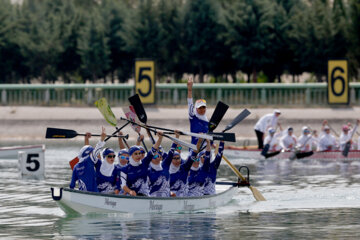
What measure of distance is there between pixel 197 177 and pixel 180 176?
663 millimetres

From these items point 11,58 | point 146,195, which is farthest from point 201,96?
point 146,195

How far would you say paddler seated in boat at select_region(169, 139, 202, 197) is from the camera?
90.4ft

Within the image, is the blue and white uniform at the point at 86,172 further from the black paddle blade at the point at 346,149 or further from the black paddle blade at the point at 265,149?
the black paddle blade at the point at 346,149

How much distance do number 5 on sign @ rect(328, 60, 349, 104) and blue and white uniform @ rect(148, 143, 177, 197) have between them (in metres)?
35.7

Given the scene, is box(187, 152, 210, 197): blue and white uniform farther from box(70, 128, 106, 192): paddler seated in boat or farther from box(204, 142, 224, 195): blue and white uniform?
box(70, 128, 106, 192): paddler seated in boat

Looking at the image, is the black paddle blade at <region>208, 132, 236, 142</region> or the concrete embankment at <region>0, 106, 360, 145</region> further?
the concrete embankment at <region>0, 106, 360, 145</region>

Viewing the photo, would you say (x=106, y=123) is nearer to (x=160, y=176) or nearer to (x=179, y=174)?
(x=179, y=174)

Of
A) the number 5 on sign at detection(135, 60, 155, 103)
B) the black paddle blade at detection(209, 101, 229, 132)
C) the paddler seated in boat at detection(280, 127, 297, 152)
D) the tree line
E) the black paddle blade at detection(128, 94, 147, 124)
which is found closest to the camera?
the black paddle blade at detection(128, 94, 147, 124)

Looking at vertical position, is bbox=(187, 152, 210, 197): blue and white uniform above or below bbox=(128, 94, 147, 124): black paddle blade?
below

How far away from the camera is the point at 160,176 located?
87.7ft

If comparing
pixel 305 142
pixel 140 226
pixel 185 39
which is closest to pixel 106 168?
pixel 140 226

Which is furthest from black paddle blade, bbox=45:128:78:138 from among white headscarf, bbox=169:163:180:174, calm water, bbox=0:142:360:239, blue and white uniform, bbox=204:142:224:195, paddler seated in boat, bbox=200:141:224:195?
blue and white uniform, bbox=204:142:224:195

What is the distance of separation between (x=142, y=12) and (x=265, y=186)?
4391 centimetres

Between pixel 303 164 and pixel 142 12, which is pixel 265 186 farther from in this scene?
pixel 142 12
